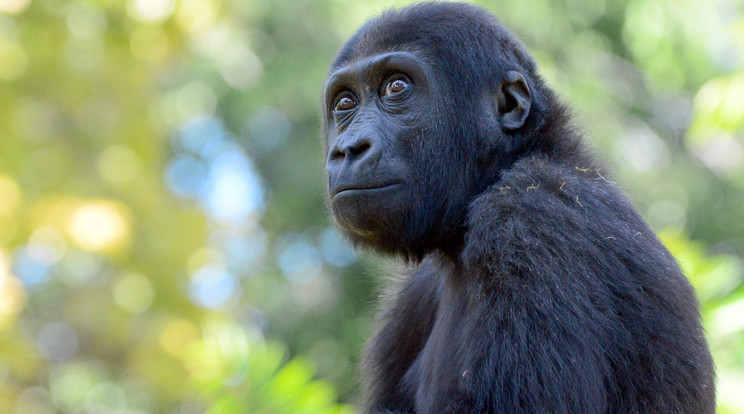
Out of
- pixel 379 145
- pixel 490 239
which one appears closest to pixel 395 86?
pixel 379 145

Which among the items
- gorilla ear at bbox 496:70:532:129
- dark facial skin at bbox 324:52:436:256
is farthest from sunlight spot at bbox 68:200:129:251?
gorilla ear at bbox 496:70:532:129

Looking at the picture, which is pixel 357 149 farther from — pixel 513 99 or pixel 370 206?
pixel 513 99

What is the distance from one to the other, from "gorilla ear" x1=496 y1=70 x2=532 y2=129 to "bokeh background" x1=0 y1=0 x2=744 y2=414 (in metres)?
6.52

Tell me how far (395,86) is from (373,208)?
75cm

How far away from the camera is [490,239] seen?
11.0 feet

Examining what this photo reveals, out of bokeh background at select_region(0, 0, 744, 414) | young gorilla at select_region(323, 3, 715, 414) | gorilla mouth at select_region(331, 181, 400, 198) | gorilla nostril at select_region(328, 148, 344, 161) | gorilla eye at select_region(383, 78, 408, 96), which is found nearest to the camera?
young gorilla at select_region(323, 3, 715, 414)

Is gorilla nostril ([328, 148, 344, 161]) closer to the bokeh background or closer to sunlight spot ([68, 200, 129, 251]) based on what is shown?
the bokeh background

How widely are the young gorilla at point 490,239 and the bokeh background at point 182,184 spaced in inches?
257

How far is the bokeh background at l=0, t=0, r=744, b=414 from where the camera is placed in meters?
12.0

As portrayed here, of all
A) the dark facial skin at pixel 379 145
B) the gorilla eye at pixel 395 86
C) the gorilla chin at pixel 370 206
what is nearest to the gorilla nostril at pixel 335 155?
the dark facial skin at pixel 379 145

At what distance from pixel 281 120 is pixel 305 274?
295 cm

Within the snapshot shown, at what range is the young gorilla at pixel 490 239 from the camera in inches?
127

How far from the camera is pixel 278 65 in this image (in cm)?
1401

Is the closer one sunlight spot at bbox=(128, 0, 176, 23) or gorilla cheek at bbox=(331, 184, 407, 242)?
gorilla cheek at bbox=(331, 184, 407, 242)
